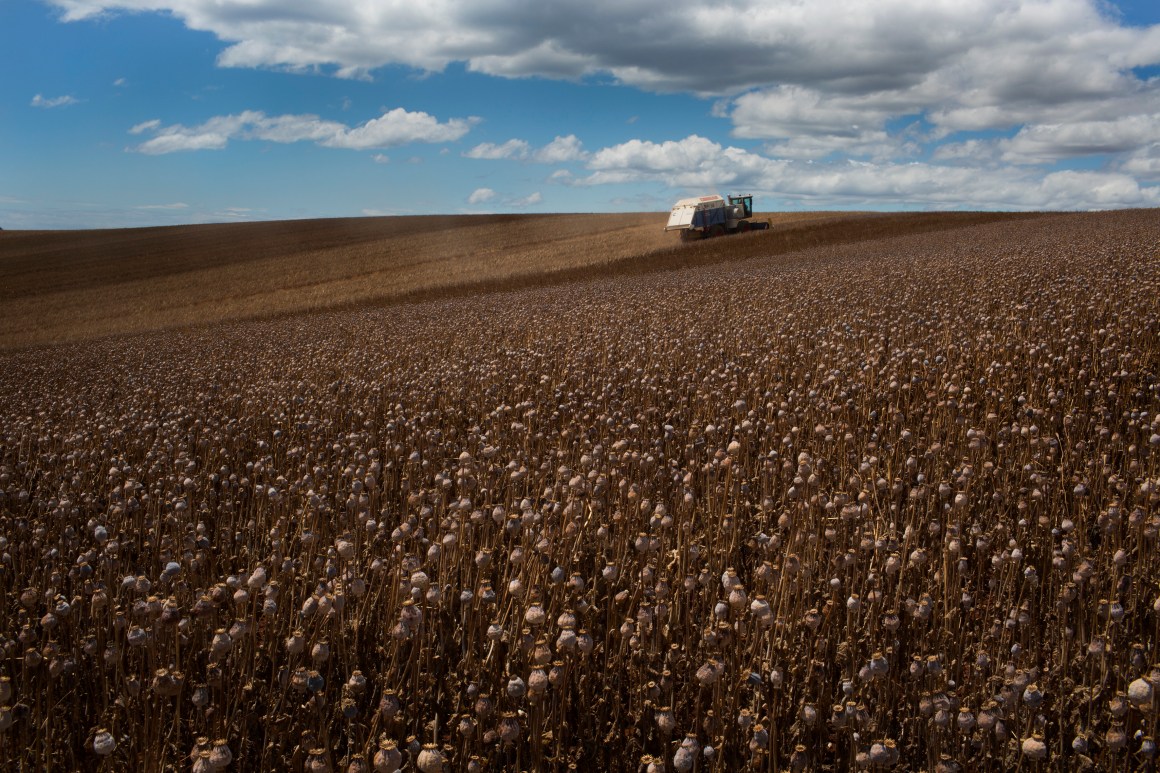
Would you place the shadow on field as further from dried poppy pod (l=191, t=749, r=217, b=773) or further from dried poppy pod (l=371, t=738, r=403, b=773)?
dried poppy pod (l=371, t=738, r=403, b=773)

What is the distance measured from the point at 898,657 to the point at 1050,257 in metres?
12.8

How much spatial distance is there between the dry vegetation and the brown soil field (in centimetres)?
2335

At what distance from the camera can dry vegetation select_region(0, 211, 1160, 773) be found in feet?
8.13

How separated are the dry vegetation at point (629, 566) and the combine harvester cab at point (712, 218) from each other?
34.8m

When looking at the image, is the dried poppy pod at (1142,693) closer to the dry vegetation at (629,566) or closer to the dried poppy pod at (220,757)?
the dry vegetation at (629,566)

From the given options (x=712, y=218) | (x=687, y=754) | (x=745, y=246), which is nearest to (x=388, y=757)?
(x=687, y=754)

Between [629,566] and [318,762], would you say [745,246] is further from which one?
[318,762]

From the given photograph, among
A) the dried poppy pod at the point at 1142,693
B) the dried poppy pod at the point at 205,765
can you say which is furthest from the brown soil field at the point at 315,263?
the dried poppy pod at the point at 1142,693

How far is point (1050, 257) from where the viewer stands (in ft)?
43.7

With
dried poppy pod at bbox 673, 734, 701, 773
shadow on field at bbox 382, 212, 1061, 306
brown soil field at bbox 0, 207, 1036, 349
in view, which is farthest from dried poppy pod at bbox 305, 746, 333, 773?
brown soil field at bbox 0, 207, 1036, 349

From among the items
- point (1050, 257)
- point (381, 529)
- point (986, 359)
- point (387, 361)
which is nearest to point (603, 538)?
point (381, 529)

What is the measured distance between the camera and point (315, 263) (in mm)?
42781

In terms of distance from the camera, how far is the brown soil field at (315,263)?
102 feet

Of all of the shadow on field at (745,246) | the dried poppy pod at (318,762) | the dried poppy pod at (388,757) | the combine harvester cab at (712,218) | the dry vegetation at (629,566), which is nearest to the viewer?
the dried poppy pod at (388,757)
